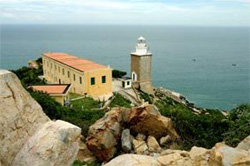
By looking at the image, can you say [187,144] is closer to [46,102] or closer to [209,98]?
[46,102]

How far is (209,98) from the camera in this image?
49.6 metres

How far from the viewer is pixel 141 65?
1383 inches

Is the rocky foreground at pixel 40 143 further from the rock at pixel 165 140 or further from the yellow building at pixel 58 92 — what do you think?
the yellow building at pixel 58 92

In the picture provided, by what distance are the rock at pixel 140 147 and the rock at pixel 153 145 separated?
174mm

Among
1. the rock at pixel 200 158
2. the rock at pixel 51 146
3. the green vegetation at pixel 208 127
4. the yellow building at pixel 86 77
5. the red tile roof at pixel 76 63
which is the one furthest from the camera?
the red tile roof at pixel 76 63

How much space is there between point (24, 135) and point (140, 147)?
7.38 metres

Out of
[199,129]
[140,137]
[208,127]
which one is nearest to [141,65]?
[208,127]

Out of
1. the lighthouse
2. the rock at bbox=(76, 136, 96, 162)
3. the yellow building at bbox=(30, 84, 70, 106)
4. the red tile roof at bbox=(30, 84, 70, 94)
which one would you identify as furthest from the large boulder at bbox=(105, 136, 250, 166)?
the lighthouse

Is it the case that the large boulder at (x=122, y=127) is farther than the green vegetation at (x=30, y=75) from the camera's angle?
No

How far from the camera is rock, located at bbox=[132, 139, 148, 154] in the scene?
38.5ft

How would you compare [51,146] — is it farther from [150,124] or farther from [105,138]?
[150,124]

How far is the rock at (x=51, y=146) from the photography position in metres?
4.72

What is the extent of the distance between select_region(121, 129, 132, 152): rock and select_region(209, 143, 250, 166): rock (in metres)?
6.15

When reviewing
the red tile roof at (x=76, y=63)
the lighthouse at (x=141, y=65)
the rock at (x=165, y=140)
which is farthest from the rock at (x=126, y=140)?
the lighthouse at (x=141, y=65)
